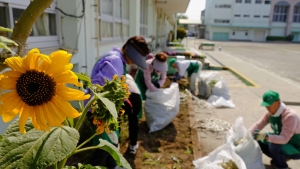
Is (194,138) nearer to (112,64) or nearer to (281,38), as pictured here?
(112,64)

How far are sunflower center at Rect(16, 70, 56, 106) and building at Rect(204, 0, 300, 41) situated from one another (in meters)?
61.2

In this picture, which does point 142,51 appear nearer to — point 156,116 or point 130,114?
point 130,114

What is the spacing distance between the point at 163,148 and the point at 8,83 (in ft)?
10.5

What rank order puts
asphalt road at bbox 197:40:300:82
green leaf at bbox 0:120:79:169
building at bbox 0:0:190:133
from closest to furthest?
green leaf at bbox 0:120:79:169, building at bbox 0:0:190:133, asphalt road at bbox 197:40:300:82

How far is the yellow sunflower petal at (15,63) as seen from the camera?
698mm

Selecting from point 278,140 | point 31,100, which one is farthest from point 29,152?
point 278,140

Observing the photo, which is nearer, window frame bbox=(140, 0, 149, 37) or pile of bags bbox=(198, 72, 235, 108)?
pile of bags bbox=(198, 72, 235, 108)

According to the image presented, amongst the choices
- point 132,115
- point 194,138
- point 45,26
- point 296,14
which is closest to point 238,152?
point 194,138

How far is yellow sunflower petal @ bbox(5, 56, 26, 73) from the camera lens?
2.29ft

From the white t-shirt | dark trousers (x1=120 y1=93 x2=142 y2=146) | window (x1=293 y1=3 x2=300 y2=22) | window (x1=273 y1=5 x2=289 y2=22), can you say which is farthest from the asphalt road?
window (x1=293 y1=3 x2=300 y2=22)

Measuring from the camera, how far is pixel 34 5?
2.56 feet

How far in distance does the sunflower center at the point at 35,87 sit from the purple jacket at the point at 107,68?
160cm

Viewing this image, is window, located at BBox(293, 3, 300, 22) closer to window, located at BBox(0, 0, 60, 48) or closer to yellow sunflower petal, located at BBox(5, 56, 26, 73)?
window, located at BBox(0, 0, 60, 48)

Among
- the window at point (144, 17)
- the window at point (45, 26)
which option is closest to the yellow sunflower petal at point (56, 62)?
the window at point (45, 26)
